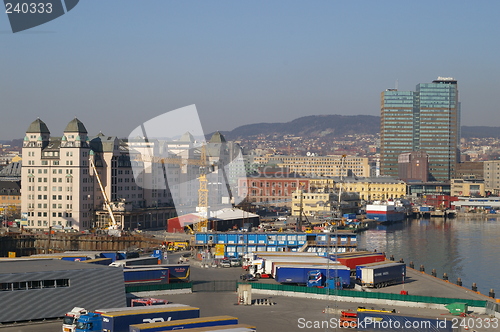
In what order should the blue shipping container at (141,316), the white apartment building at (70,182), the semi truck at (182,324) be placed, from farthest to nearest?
the white apartment building at (70,182) < the blue shipping container at (141,316) < the semi truck at (182,324)

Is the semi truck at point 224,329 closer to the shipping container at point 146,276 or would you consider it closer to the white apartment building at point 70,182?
the shipping container at point 146,276

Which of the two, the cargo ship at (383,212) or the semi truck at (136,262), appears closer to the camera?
the semi truck at (136,262)

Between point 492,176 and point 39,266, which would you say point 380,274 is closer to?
point 39,266

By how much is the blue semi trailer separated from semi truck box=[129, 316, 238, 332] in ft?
8.55

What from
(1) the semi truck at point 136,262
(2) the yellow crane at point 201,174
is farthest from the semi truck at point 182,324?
(2) the yellow crane at point 201,174

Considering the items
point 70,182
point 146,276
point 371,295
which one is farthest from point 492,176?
point 146,276

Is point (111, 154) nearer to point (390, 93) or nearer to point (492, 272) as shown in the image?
point (492, 272)

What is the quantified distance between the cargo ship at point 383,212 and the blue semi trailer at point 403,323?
3287 centimetres

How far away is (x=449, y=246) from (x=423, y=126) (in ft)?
156

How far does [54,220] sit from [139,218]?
3888 mm

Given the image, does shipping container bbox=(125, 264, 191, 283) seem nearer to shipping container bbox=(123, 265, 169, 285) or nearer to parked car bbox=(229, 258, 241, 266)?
shipping container bbox=(123, 265, 169, 285)

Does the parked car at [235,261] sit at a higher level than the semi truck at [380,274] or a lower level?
lower

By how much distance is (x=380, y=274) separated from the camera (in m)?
17.9

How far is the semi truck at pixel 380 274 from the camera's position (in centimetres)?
1766
